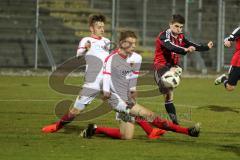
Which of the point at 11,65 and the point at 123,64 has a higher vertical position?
the point at 123,64

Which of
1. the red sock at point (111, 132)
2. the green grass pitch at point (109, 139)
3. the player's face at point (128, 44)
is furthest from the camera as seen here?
the red sock at point (111, 132)

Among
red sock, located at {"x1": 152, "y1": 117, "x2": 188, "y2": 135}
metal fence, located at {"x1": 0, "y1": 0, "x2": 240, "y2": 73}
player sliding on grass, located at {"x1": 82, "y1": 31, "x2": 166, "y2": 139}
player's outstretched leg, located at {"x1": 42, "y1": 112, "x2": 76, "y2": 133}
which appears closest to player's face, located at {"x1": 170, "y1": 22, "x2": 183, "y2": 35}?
player sliding on grass, located at {"x1": 82, "y1": 31, "x2": 166, "y2": 139}

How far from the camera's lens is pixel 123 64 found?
39.0 feet

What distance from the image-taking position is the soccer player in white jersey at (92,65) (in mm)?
12328

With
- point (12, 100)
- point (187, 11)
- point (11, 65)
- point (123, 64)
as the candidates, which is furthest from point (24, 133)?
point (187, 11)

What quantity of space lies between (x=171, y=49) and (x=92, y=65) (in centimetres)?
150

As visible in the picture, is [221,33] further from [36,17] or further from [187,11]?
[36,17]

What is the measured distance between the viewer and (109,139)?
38.5ft

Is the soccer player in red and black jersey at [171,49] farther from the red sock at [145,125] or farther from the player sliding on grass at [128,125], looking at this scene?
the red sock at [145,125]

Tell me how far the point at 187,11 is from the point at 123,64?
19.9 meters

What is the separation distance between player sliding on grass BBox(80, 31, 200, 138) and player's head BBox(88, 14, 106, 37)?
2.75ft

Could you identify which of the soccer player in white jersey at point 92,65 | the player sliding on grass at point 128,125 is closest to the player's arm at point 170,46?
the player sliding on grass at point 128,125

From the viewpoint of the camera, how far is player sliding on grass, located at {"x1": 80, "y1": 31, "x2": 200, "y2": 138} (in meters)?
11.4

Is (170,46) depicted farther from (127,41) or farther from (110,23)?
(110,23)
